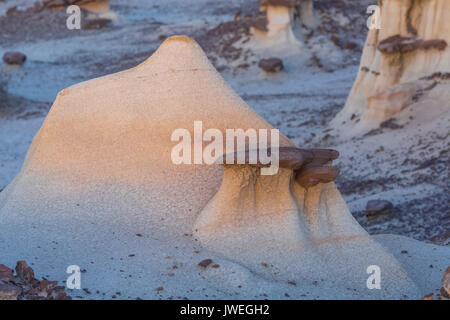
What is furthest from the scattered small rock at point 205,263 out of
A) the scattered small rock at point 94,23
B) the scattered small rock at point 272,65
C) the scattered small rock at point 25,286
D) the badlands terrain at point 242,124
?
the scattered small rock at point 94,23

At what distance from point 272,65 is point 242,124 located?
41.1ft

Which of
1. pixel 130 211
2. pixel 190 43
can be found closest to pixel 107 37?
pixel 190 43

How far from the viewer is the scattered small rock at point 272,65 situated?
2053cm

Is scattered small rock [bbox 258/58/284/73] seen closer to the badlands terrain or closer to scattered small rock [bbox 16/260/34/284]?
the badlands terrain

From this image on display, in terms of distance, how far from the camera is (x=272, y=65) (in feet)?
67.3

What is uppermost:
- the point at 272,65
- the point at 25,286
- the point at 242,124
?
the point at 272,65

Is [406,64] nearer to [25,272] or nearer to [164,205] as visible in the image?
[164,205]

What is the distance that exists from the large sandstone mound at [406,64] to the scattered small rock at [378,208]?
2.70 metres

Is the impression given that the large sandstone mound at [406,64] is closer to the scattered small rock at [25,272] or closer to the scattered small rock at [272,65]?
the scattered small rock at [272,65]

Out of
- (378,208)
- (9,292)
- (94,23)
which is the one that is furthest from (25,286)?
(94,23)

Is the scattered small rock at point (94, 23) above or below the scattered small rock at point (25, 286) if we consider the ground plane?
above

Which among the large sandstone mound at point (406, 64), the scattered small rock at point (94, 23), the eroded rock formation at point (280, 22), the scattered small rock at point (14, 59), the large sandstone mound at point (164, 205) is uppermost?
the scattered small rock at point (94, 23)

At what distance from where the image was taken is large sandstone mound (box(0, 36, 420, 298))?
660cm
